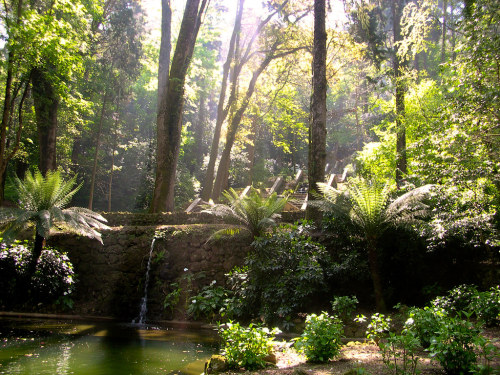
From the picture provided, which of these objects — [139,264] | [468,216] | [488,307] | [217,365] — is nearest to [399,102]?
[468,216]

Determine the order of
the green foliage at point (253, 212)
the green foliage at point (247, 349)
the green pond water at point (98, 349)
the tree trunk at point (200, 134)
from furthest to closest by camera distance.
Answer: the tree trunk at point (200, 134)
the green foliage at point (253, 212)
the green pond water at point (98, 349)
the green foliage at point (247, 349)

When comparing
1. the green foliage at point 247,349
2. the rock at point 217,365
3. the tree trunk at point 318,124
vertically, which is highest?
the tree trunk at point 318,124

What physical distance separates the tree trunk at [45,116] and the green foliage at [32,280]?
471cm

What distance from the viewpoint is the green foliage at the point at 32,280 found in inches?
346

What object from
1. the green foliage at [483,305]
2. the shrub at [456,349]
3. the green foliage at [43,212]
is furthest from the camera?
the green foliage at [43,212]

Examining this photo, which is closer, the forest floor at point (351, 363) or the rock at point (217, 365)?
the forest floor at point (351, 363)

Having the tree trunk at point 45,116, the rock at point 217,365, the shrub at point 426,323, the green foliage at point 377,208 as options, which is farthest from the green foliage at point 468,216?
the tree trunk at point 45,116

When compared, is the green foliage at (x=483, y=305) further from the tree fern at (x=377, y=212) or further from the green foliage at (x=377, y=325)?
the tree fern at (x=377, y=212)

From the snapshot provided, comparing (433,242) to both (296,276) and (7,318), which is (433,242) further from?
(7,318)

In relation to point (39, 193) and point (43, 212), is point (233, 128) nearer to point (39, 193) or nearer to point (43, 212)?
point (39, 193)

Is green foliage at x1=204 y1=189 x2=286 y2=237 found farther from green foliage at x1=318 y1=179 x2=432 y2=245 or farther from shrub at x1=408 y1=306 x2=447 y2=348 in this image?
shrub at x1=408 y1=306 x2=447 y2=348

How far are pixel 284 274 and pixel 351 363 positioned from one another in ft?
10.6

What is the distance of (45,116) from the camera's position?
13000 millimetres

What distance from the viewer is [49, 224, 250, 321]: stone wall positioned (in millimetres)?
9039
